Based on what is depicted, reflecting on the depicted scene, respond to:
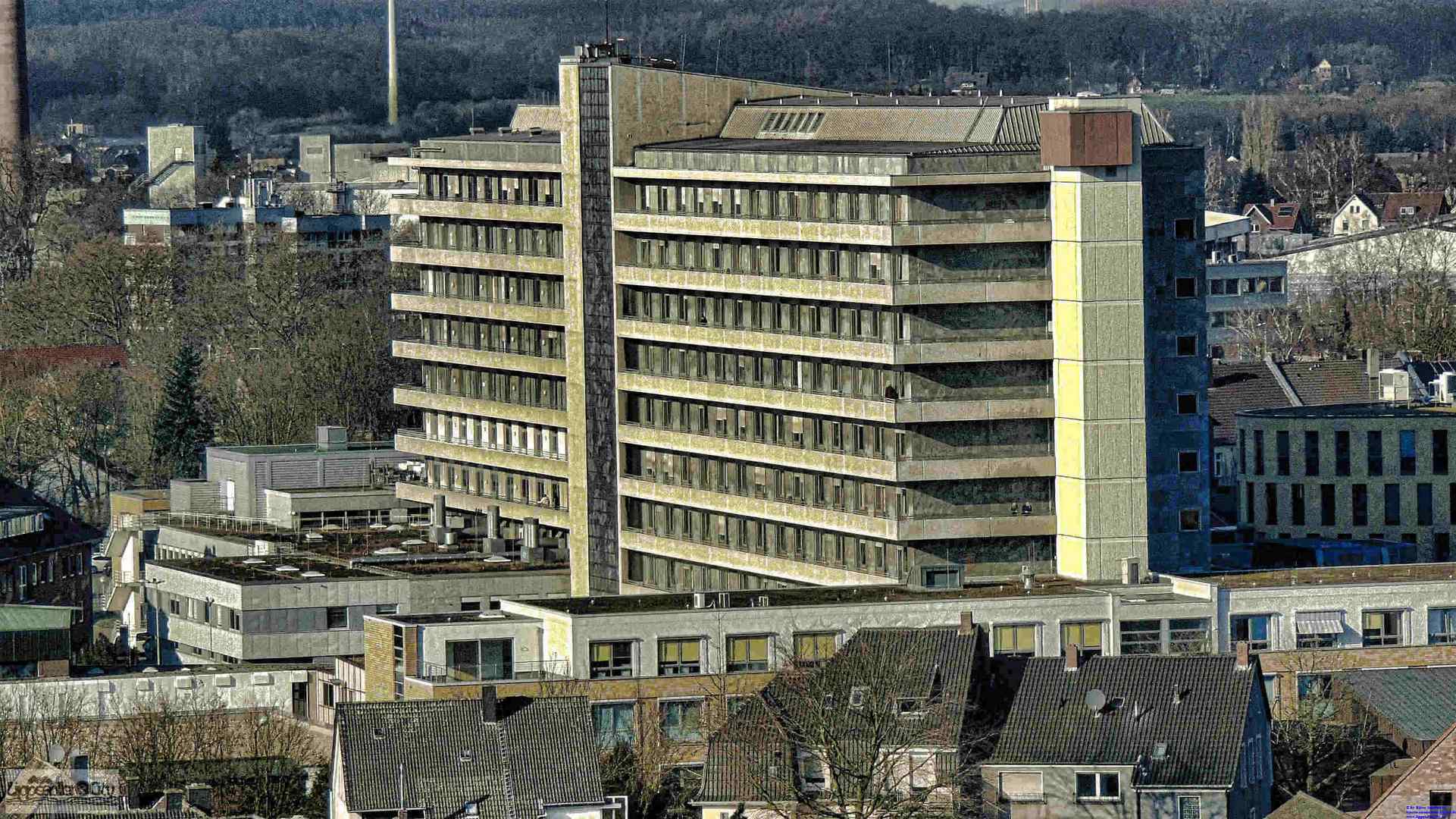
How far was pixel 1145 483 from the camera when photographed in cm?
12481

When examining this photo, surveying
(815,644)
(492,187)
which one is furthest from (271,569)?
(815,644)

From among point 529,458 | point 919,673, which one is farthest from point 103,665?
point 919,673

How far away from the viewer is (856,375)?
128m

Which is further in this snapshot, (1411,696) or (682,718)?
(682,718)

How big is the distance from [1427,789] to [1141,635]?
18.5m

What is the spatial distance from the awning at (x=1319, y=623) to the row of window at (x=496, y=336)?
1401 inches

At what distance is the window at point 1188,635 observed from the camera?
116500 mm

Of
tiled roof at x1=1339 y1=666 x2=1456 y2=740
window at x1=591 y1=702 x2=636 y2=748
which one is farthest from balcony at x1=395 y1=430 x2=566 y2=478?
tiled roof at x1=1339 y1=666 x2=1456 y2=740

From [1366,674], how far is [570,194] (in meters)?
37.7

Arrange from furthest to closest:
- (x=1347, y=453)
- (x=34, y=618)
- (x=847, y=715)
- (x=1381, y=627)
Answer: (x=1347, y=453) → (x=34, y=618) → (x=1381, y=627) → (x=847, y=715)

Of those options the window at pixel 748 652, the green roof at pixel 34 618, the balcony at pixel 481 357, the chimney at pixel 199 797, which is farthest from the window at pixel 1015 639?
the green roof at pixel 34 618

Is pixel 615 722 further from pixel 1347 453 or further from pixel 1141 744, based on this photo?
pixel 1347 453

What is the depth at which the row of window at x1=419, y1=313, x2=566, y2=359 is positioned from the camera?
480 ft

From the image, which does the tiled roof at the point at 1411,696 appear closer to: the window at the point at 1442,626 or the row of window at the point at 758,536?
the window at the point at 1442,626
